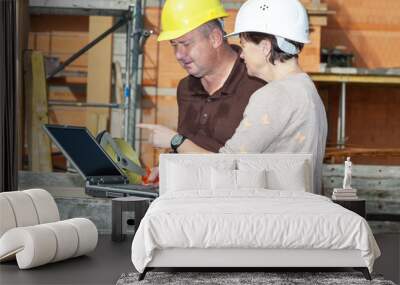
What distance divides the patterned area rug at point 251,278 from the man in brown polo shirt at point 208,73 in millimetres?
2078

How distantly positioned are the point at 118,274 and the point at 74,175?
303 centimetres

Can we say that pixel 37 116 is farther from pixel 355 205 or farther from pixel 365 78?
pixel 355 205

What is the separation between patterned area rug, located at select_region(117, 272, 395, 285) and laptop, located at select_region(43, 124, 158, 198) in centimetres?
167

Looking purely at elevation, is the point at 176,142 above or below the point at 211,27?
below

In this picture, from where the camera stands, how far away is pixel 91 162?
246 inches

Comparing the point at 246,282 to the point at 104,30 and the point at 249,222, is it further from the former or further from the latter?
the point at 104,30

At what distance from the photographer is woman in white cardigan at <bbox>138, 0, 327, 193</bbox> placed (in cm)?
586

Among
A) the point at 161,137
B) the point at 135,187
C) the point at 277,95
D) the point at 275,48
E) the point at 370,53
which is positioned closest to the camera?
the point at 277,95

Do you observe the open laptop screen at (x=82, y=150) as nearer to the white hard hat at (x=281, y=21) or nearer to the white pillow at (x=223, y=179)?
the white pillow at (x=223, y=179)

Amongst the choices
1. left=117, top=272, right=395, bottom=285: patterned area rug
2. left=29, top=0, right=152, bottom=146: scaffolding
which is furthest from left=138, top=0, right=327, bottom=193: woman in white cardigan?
left=29, top=0, right=152, bottom=146: scaffolding

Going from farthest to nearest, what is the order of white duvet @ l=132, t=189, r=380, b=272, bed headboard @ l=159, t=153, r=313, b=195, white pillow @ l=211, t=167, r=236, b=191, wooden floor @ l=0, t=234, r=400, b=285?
1. bed headboard @ l=159, t=153, r=313, b=195
2. white pillow @ l=211, t=167, r=236, b=191
3. wooden floor @ l=0, t=234, r=400, b=285
4. white duvet @ l=132, t=189, r=380, b=272

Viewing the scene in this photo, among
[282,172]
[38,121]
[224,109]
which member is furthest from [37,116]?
[282,172]

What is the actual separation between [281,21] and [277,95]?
0.59 metres

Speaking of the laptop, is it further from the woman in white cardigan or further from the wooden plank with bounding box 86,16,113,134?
the wooden plank with bounding box 86,16,113,134
